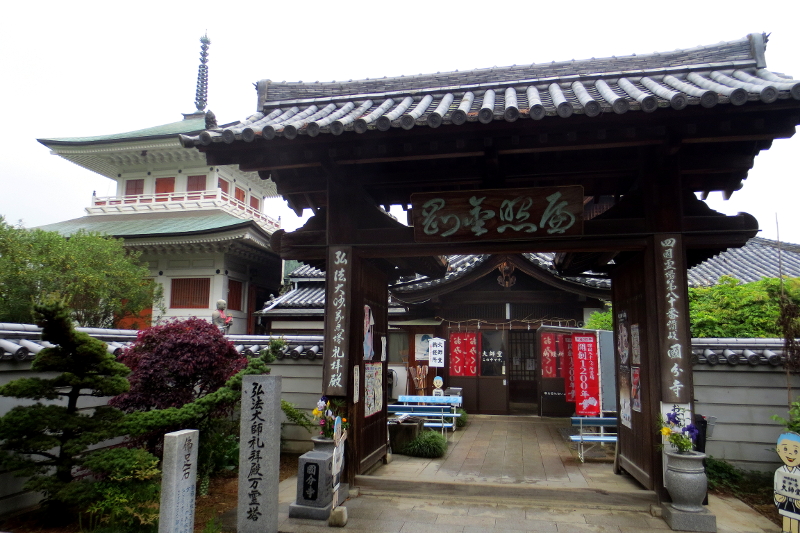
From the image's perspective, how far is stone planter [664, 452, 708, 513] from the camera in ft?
19.7

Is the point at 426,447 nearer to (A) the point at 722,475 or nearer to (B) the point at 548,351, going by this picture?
(A) the point at 722,475

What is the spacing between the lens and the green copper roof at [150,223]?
21.6 meters

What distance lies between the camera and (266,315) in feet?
60.7

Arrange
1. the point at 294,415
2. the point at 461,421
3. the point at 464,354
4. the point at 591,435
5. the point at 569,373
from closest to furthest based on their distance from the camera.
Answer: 1. the point at 294,415
2. the point at 591,435
3. the point at 569,373
4. the point at 461,421
5. the point at 464,354

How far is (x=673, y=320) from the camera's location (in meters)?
6.38

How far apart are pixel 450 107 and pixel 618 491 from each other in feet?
19.3

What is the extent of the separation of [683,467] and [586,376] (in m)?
5.93

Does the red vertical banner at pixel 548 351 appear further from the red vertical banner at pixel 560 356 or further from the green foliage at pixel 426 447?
the green foliage at pixel 426 447

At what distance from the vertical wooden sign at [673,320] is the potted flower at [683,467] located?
313 mm

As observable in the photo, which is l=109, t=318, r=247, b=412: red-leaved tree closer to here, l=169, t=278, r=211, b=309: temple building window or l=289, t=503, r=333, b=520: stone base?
l=289, t=503, r=333, b=520: stone base

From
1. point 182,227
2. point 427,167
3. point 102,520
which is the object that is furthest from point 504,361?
point 182,227

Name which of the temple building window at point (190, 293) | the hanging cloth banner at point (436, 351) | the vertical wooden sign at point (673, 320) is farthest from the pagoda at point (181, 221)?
the vertical wooden sign at point (673, 320)

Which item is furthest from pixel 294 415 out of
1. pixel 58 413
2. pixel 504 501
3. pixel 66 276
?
pixel 66 276

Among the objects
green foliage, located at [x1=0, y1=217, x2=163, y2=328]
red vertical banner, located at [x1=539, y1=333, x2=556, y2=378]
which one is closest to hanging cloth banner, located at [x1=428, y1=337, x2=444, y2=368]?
red vertical banner, located at [x1=539, y1=333, x2=556, y2=378]
